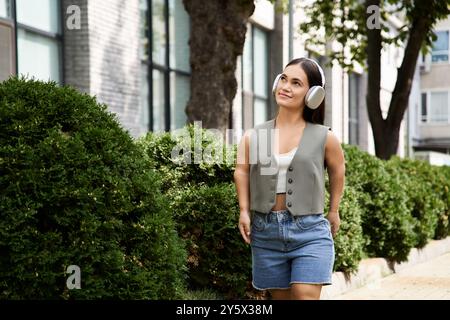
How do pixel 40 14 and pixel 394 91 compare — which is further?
pixel 394 91

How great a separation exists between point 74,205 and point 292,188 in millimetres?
1321

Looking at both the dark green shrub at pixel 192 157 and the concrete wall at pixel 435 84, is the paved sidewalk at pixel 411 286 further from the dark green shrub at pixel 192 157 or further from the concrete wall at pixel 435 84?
the concrete wall at pixel 435 84

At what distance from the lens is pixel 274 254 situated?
4.77 m

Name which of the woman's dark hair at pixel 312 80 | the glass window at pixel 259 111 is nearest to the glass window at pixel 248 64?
the glass window at pixel 259 111

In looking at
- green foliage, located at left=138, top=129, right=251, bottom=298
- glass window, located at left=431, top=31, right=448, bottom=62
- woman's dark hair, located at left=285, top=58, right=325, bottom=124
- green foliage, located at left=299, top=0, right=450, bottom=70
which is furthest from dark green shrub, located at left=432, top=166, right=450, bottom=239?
glass window, located at left=431, top=31, right=448, bottom=62

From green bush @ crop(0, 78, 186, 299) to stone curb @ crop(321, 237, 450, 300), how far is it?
3.81m

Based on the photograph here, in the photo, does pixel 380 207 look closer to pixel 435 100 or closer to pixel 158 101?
pixel 158 101

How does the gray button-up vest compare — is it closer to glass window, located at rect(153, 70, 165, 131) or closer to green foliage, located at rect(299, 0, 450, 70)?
green foliage, located at rect(299, 0, 450, 70)

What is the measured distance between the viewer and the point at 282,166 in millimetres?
4766

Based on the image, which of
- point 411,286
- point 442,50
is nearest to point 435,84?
point 442,50

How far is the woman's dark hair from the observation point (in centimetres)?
485

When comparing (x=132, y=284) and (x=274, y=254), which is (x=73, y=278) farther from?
(x=274, y=254)

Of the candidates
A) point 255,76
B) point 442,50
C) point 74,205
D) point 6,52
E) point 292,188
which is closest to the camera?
point 292,188

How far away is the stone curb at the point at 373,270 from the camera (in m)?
9.27
